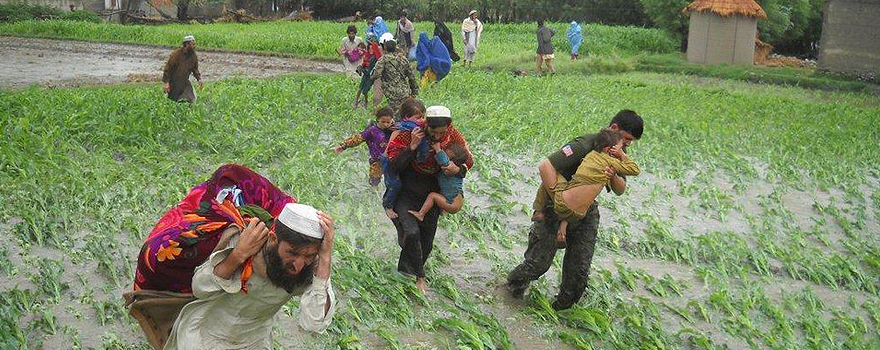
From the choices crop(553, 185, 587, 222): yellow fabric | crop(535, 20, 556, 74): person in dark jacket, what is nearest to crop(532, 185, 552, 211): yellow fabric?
crop(553, 185, 587, 222): yellow fabric

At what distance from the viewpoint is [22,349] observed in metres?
6.41

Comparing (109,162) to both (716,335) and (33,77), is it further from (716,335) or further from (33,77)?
(33,77)

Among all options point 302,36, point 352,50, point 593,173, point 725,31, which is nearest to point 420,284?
point 593,173

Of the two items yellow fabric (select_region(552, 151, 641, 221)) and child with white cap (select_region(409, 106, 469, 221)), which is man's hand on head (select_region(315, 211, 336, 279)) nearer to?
child with white cap (select_region(409, 106, 469, 221))

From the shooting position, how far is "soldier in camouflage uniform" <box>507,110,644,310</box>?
7.71 meters

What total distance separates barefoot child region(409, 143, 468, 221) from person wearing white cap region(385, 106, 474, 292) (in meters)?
0.04

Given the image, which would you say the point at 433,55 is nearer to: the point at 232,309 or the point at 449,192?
the point at 449,192

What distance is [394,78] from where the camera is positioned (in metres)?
14.2

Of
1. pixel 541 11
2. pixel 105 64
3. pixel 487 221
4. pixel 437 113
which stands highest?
pixel 541 11

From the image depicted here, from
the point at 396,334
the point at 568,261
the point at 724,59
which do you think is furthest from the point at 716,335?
the point at 724,59

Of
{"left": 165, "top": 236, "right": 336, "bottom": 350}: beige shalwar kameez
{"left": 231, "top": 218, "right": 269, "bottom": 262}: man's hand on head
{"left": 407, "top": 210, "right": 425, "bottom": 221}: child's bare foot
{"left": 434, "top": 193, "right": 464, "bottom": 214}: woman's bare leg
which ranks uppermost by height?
{"left": 231, "top": 218, "right": 269, "bottom": 262}: man's hand on head

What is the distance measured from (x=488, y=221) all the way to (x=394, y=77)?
3.89 metres

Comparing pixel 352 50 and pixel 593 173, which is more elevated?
pixel 352 50

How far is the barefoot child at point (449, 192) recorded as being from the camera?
7836 mm
